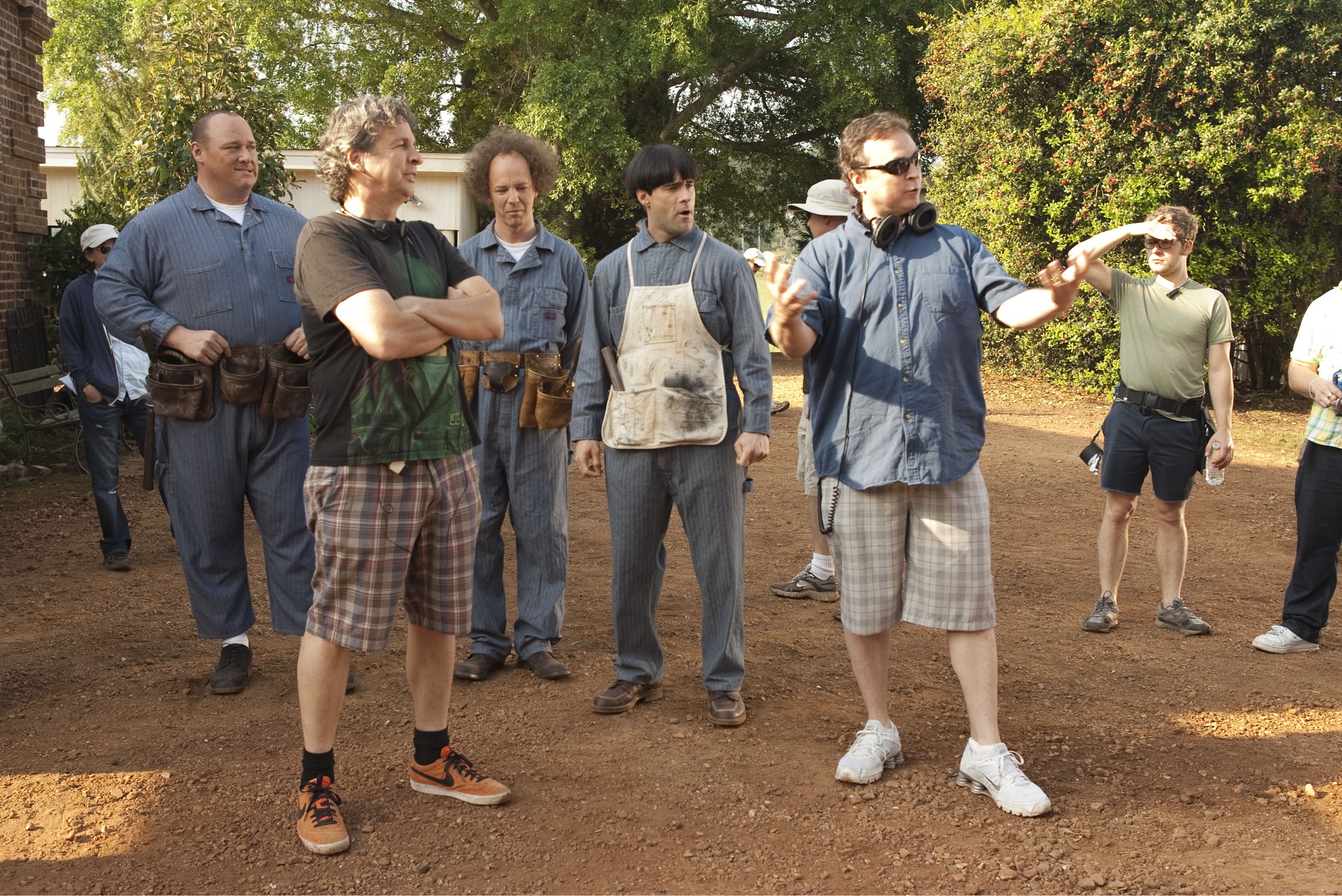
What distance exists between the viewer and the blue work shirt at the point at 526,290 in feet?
15.4

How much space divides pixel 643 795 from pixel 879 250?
1.92 metres

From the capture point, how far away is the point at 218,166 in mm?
4410

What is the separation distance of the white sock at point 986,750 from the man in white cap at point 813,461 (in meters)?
1.54

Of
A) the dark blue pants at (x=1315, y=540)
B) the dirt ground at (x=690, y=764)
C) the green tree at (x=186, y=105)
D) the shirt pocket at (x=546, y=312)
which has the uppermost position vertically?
the green tree at (x=186, y=105)

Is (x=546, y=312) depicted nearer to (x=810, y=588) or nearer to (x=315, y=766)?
(x=315, y=766)

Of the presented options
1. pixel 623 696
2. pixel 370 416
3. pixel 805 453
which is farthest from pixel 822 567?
pixel 370 416

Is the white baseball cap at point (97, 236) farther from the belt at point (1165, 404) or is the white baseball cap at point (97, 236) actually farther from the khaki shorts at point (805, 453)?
the belt at point (1165, 404)

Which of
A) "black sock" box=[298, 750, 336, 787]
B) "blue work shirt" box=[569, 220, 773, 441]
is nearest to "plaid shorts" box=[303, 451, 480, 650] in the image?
"black sock" box=[298, 750, 336, 787]

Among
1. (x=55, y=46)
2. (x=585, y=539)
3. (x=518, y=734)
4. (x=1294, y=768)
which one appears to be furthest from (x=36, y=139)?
(x=55, y=46)

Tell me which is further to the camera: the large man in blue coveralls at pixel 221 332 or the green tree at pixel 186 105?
the green tree at pixel 186 105

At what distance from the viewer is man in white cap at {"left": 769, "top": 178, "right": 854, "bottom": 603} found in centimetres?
561

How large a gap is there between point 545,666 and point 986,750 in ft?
6.27

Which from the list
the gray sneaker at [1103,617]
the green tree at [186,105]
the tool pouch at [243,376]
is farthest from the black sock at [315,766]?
the green tree at [186,105]

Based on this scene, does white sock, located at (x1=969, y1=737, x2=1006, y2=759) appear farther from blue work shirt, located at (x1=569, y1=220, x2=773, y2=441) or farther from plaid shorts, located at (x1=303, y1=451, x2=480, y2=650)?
plaid shorts, located at (x1=303, y1=451, x2=480, y2=650)
